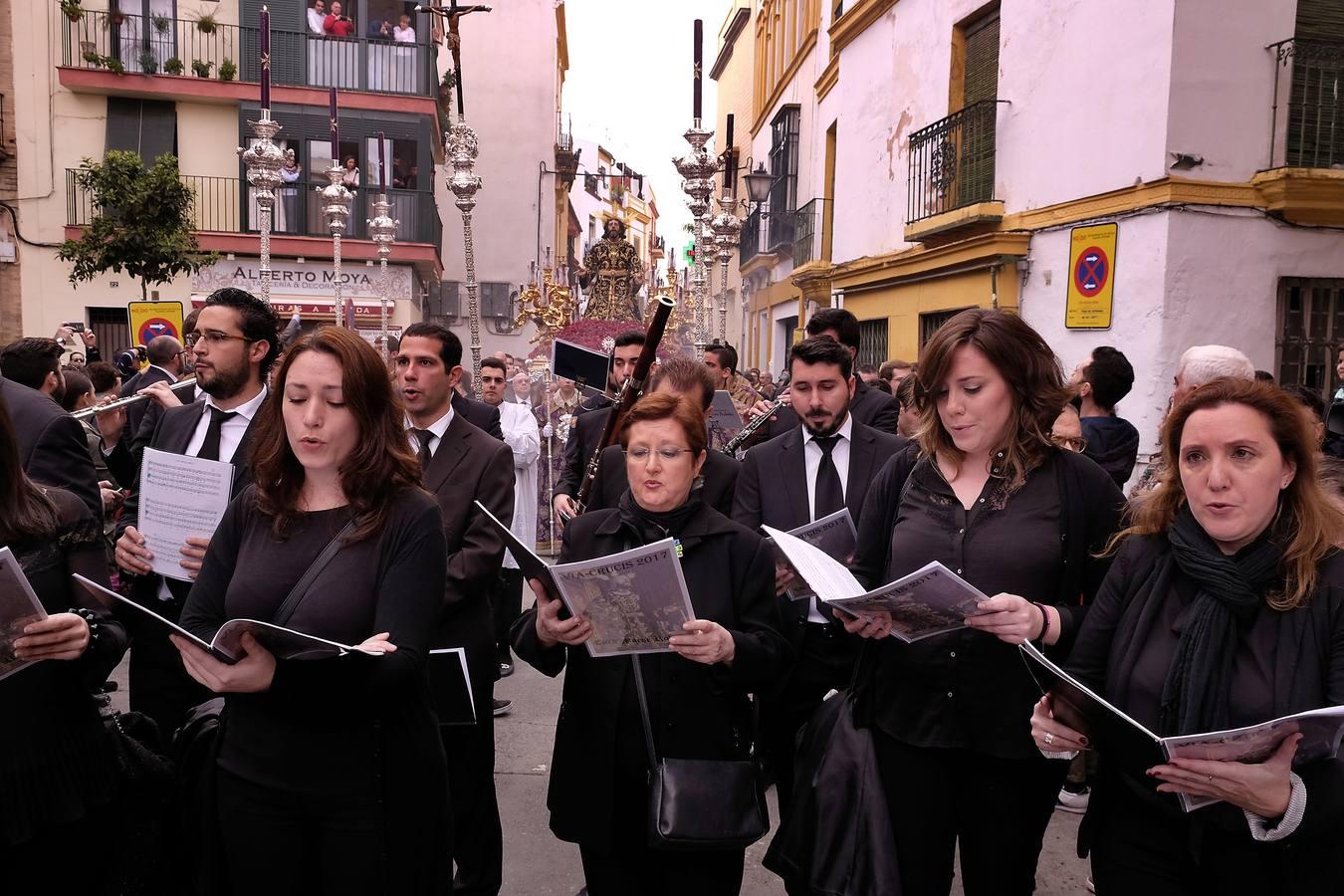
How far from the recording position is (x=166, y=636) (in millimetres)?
3748

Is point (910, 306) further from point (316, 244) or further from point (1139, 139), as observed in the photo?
point (316, 244)

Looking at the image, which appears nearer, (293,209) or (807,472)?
(807,472)

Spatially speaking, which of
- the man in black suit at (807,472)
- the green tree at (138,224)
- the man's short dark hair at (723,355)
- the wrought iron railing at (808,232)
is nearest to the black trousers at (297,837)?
the man in black suit at (807,472)

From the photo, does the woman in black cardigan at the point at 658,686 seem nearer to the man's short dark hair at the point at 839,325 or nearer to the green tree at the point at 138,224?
the man's short dark hair at the point at 839,325

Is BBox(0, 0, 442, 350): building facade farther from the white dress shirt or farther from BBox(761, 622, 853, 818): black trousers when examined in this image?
BBox(761, 622, 853, 818): black trousers

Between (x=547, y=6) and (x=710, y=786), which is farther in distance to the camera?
(x=547, y=6)

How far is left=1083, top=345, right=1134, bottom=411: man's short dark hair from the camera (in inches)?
205

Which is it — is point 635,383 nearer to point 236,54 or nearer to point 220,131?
point 220,131

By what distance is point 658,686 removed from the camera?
9.75 ft

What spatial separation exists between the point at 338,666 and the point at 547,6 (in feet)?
113

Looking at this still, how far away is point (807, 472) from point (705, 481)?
18.4 inches

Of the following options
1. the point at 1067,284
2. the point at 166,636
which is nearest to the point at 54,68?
the point at 1067,284

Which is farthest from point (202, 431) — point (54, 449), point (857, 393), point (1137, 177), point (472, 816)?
point (1137, 177)

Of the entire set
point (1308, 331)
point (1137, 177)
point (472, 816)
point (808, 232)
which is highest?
point (808, 232)
